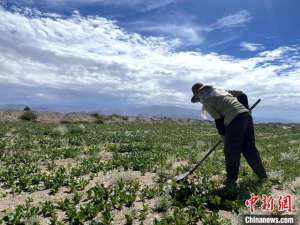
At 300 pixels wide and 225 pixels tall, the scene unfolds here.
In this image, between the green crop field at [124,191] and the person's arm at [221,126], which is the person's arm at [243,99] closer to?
the person's arm at [221,126]

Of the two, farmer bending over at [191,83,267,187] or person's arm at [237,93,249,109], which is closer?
farmer bending over at [191,83,267,187]

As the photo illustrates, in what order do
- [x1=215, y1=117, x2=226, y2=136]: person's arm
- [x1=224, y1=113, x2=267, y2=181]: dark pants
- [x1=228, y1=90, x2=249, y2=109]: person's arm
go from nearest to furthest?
[x1=224, y1=113, x2=267, y2=181]: dark pants
[x1=215, y1=117, x2=226, y2=136]: person's arm
[x1=228, y1=90, x2=249, y2=109]: person's arm

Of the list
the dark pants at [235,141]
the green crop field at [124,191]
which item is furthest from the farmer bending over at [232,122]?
the green crop field at [124,191]

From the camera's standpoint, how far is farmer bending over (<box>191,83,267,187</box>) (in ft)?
27.5

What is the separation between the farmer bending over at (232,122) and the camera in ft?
27.5

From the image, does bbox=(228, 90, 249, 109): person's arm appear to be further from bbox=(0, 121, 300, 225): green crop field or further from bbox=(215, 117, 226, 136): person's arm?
bbox=(0, 121, 300, 225): green crop field

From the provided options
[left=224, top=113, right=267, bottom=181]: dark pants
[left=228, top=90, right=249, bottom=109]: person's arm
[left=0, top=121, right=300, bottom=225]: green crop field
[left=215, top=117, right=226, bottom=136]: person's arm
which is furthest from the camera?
[left=228, top=90, right=249, bottom=109]: person's arm

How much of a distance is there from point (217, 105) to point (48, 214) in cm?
432

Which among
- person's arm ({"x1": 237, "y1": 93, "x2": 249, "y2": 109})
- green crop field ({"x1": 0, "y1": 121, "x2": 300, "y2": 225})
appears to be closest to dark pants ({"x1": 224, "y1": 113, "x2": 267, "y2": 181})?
green crop field ({"x1": 0, "y1": 121, "x2": 300, "y2": 225})

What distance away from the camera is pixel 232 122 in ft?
27.6

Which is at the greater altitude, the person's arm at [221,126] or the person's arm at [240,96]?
the person's arm at [240,96]

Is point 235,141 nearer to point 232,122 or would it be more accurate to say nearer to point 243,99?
point 232,122

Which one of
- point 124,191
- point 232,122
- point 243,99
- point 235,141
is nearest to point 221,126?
point 232,122

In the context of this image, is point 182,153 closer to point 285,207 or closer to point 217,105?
Answer: point 217,105
